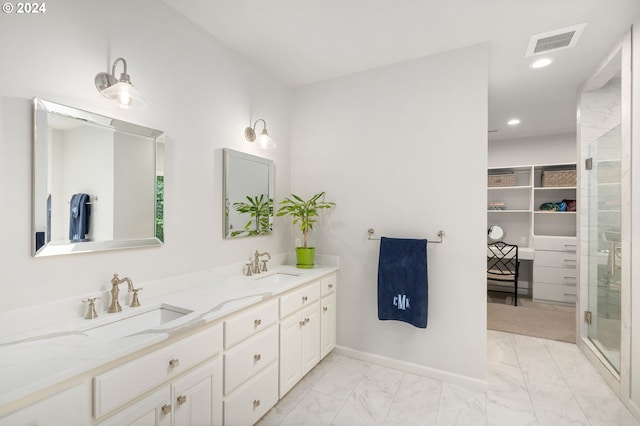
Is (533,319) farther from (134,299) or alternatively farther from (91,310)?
(91,310)

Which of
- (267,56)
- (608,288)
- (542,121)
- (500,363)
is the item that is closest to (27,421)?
(267,56)

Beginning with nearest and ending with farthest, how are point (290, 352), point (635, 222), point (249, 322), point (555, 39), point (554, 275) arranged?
point (249, 322)
point (635, 222)
point (290, 352)
point (555, 39)
point (554, 275)

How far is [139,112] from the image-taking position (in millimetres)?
1656

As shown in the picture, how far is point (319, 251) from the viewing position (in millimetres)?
2791

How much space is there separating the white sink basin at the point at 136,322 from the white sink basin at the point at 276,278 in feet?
2.06

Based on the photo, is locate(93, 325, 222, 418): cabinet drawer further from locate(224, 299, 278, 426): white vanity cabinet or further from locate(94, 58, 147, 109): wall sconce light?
locate(94, 58, 147, 109): wall sconce light

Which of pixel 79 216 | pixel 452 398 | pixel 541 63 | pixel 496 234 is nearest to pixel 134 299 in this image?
pixel 79 216

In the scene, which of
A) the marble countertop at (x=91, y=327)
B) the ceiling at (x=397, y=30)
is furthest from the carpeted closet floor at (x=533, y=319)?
the marble countertop at (x=91, y=327)

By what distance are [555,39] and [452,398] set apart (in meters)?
2.67

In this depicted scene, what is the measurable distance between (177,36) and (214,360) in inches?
75.4

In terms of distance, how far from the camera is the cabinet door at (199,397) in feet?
4.14

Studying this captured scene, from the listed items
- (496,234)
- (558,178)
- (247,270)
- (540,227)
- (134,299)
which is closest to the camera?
(134,299)

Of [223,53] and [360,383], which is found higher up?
[223,53]

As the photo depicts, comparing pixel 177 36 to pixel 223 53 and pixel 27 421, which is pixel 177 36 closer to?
pixel 223 53
